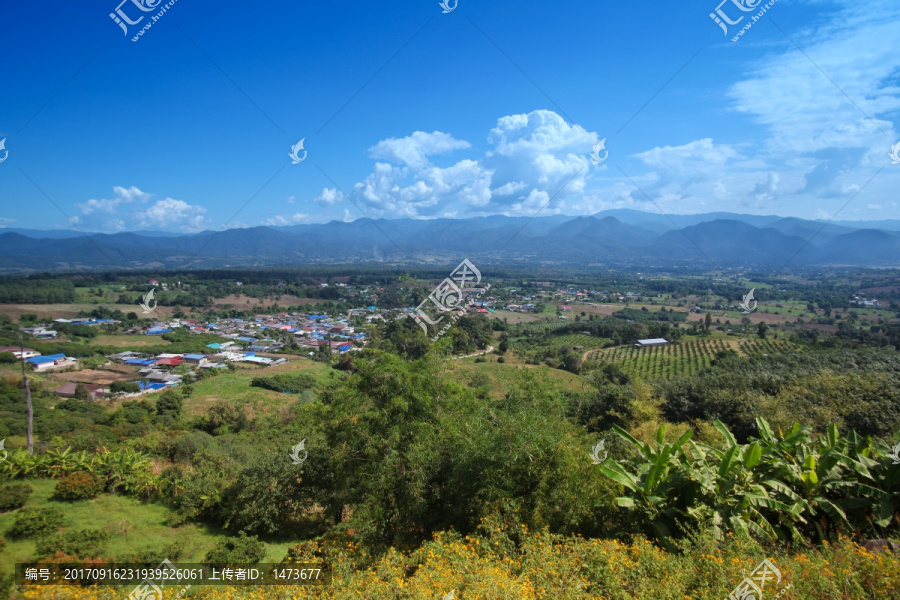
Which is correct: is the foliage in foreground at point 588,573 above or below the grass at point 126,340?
above

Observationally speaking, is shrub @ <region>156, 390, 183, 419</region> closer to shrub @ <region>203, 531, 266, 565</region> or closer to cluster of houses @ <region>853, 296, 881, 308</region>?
shrub @ <region>203, 531, 266, 565</region>

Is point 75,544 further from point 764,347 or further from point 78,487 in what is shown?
point 764,347

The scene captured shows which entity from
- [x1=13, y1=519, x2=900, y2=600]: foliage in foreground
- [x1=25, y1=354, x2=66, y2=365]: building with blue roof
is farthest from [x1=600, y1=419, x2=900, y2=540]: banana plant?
[x1=25, y1=354, x2=66, y2=365]: building with blue roof

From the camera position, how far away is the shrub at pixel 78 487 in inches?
334

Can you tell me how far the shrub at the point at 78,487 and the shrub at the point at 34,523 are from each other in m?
1.45

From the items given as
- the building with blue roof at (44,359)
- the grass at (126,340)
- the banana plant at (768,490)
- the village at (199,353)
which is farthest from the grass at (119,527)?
the grass at (126,340)

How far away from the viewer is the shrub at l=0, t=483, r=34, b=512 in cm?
755

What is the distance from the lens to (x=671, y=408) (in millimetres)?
13984

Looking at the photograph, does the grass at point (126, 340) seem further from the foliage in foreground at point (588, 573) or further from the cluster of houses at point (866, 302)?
Result: the cluster of houses at point (866, 302)

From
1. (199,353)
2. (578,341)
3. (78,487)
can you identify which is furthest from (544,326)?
(78,487)

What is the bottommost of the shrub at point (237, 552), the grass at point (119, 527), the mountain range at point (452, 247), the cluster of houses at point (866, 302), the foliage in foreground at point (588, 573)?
the grass at point (119, 527)

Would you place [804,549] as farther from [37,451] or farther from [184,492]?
[37,451]

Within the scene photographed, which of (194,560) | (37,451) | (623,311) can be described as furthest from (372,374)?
(623,311)

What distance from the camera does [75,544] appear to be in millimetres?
6191
